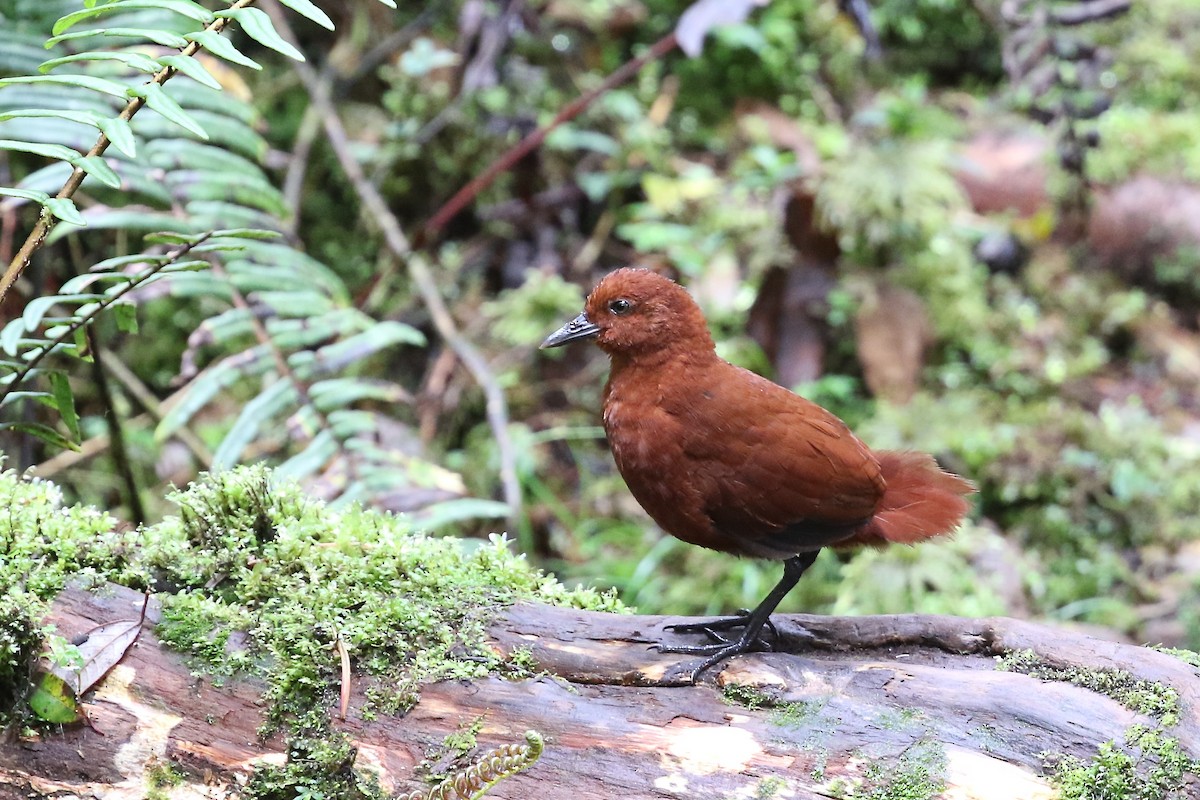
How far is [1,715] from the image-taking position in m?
1.86

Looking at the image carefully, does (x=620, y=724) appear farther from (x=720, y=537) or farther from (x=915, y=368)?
(x=915, y=368)

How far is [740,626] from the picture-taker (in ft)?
8.95

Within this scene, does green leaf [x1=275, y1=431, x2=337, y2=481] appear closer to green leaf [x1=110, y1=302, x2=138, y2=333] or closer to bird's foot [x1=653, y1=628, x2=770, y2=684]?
green leaf [x1=110, y1=302, x2=138, y2=333]

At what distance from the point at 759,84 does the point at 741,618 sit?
196 inches

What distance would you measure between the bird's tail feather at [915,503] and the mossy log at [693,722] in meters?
0.36

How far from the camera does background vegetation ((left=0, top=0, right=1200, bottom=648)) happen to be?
453cm

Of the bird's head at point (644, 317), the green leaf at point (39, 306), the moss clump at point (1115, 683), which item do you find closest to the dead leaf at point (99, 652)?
the green leaf at point (39, 306)

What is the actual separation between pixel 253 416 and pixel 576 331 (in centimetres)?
117

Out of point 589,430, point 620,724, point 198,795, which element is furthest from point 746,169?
point 198,795

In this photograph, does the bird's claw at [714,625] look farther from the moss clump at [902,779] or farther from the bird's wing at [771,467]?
the moss clump at [902,779]

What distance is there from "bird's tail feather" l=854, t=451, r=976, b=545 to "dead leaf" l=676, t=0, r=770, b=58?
6.56 ft

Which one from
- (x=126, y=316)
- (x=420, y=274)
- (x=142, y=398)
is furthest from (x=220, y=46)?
(x=420, y=274)

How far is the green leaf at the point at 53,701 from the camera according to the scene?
185cm

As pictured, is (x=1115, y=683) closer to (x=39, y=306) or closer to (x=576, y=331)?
(x=576, y=331)
